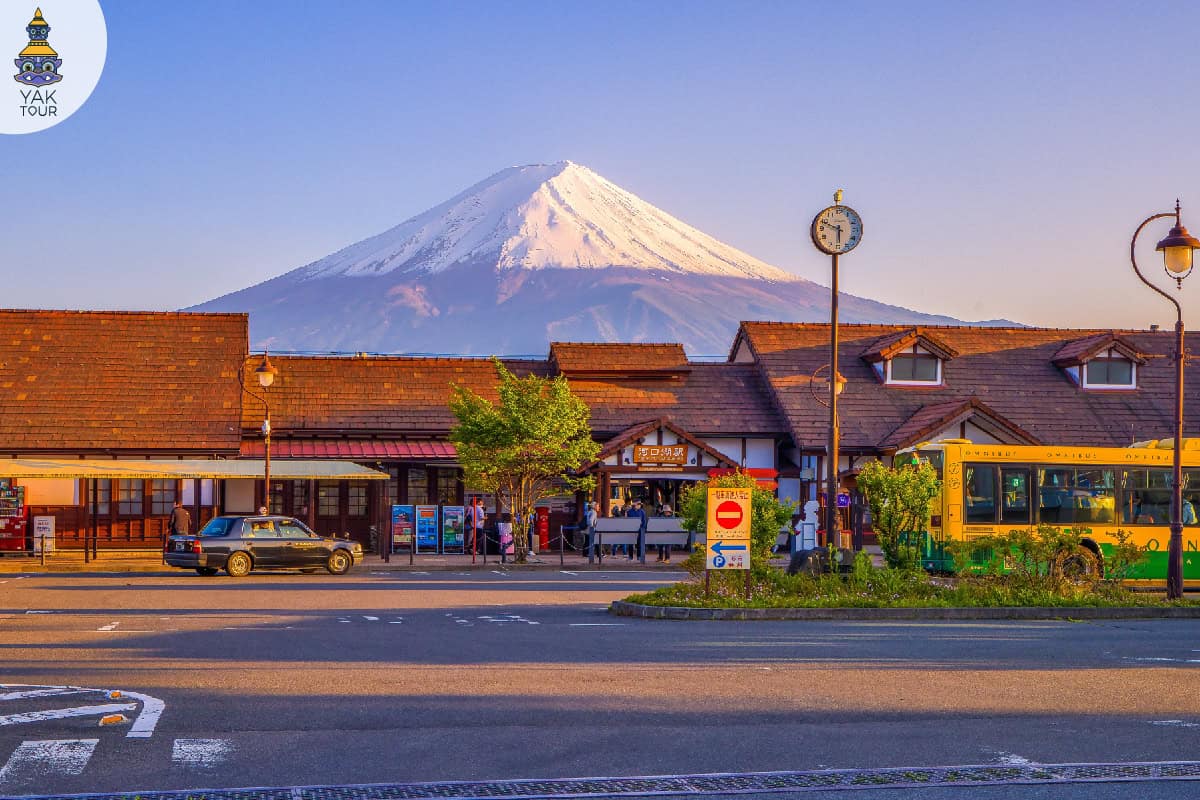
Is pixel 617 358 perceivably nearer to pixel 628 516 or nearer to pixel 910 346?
pixel 628 516

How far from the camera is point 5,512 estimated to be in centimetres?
3681

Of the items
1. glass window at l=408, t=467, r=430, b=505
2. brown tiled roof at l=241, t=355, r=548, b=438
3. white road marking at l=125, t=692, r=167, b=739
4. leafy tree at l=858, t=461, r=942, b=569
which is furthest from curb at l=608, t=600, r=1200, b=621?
brown tiled roof at l=241, t=355, r=548, b=438

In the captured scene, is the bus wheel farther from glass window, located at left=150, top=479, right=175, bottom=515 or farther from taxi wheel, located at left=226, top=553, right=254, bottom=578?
glass window, located at left=150, top=479, right=175, bottom=515

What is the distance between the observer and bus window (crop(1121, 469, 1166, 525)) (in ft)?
90.0

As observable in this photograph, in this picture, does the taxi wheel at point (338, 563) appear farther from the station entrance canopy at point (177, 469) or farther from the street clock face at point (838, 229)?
the street clock face at point (838, 229)

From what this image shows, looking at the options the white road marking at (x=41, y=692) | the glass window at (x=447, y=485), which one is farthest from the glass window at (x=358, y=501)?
the white road marking at (x=41, y=692)

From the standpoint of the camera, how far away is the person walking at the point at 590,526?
36031 mm

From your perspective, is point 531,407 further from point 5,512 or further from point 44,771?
point 44,771

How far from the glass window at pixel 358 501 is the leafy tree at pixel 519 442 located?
5.18 metres

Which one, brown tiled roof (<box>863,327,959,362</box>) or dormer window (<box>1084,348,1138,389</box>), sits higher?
brown tiled roof (<box>863,327,959,362</box>)

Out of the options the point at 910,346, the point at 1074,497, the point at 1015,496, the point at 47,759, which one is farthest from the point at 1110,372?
the point at 47,759

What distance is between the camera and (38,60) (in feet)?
99.8

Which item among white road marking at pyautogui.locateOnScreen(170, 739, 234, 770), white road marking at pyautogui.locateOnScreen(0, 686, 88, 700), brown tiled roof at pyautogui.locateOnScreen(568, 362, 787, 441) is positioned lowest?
white road marking at pyautogui.locateOnScreen(0, 686, 88, 700)

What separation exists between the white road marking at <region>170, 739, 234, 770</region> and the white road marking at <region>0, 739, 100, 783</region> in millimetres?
549
